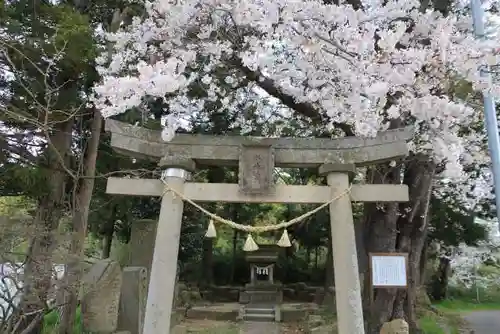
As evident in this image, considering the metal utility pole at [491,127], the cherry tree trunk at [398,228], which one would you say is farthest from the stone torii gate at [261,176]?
the cherry tree trunk at [398,228]

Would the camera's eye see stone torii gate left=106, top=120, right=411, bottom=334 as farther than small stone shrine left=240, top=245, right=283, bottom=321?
No

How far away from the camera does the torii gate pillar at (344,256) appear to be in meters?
5.02

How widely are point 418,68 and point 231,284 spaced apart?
1463cm

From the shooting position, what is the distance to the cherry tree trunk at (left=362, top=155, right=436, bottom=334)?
7.42 meters

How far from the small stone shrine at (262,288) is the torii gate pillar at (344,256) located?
8.61 meters

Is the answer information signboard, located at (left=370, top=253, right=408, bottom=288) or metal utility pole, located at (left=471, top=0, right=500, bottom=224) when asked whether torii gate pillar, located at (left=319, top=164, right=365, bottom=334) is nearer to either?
information signboard, located at (left=370, top=253, right=408, bottom=288)

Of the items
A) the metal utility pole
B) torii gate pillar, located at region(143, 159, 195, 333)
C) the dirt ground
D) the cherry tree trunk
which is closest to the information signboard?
the cherry tree trunk

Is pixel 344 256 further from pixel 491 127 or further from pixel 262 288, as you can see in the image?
pixel 262 288

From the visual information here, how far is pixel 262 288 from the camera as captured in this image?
15469 millimetres

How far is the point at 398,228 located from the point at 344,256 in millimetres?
3420

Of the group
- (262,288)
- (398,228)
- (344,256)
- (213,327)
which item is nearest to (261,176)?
(344,256)

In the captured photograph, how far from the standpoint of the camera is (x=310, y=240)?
61.4 ft

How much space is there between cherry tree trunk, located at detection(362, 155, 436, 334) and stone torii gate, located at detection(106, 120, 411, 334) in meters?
2.35

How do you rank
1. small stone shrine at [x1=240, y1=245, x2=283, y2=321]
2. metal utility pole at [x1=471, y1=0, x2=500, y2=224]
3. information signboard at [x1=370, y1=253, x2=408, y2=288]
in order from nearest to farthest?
metal utility pole at [x1=471, y1=0, x2=500, y2=224] → information signboard at [x1=370, y1=253, x2=408, y2=288] → small stone shrine at [x1=240, y1=245, x2=283, y2=321]
